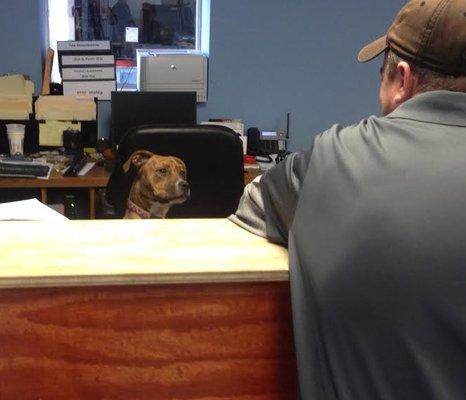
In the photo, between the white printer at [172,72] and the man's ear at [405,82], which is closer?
the man's ear at [405,82]

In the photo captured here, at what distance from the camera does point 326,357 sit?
0.80 meters

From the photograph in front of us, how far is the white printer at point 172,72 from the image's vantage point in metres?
3.46

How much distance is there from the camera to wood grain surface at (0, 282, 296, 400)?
859 millimetres

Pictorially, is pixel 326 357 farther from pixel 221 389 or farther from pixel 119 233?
pixel 119 233

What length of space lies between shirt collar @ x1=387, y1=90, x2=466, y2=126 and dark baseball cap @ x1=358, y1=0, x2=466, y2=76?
89 millimetres

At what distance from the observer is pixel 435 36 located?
85 cm

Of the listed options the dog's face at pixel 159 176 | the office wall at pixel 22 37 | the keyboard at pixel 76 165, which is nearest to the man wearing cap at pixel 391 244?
the dog's face at pixel 159 176

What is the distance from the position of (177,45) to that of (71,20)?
2.28ft

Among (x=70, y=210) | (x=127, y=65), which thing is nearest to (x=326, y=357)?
(x=70, y=210)

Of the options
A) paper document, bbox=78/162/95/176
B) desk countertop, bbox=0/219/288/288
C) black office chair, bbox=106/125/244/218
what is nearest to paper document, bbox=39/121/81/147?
paper document, bbox=78/162/95/176

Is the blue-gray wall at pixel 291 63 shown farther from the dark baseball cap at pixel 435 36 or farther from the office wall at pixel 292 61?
the dark baseball cap at pixel 435 36

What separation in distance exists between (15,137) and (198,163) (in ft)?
4.92

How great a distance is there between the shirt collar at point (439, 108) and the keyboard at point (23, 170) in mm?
2301

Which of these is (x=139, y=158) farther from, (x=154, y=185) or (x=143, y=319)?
(x=143, y=319)
